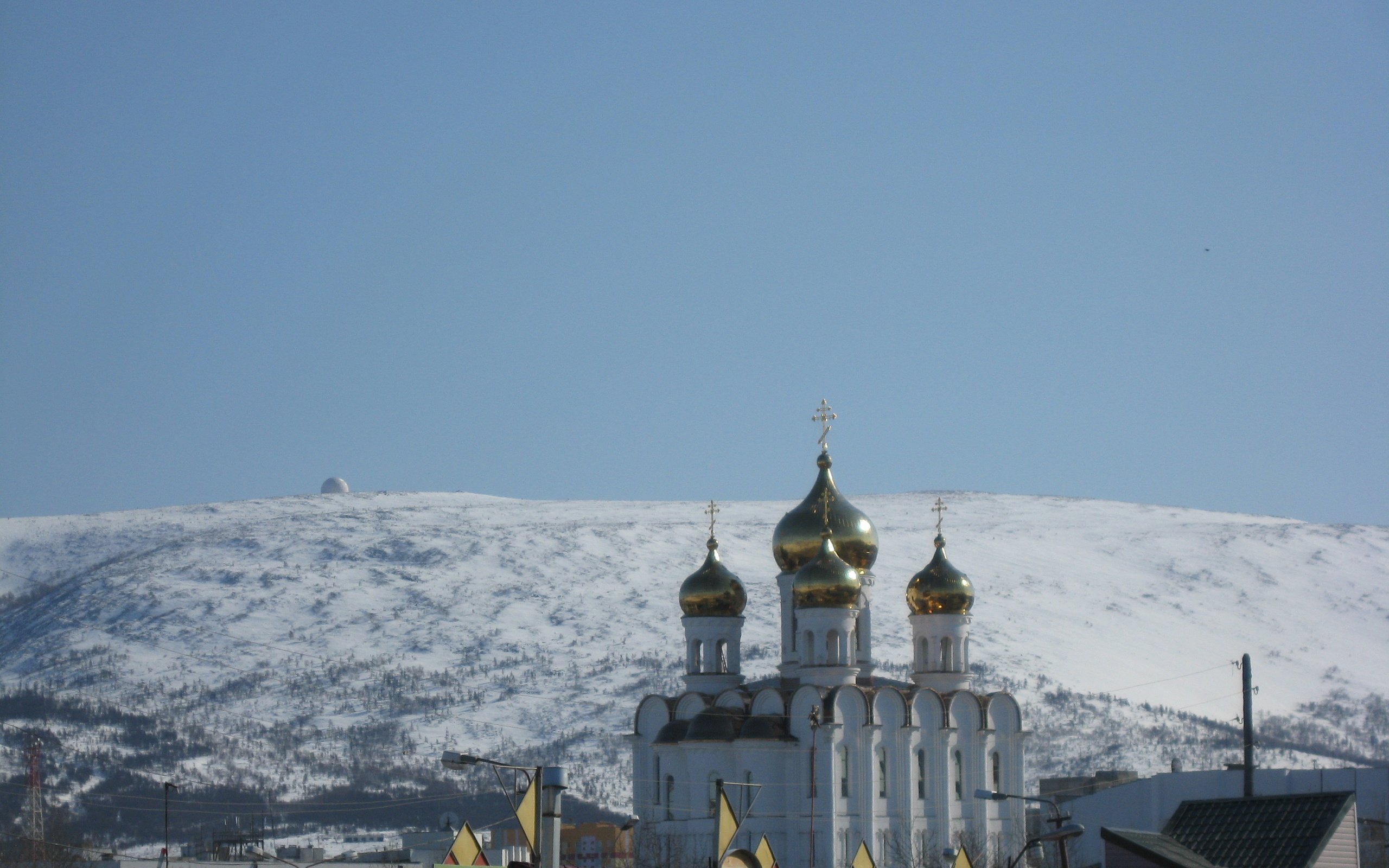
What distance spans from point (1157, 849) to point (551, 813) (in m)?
8.45

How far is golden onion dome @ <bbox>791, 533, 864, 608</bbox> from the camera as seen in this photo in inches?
2176

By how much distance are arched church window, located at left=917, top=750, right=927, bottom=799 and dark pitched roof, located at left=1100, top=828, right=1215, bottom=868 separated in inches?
1118

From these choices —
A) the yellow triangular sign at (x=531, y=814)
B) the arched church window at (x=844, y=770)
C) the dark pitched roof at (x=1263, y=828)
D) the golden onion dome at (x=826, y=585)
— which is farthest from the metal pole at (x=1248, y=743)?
the yellow triangular sign at (x=531, y=814)

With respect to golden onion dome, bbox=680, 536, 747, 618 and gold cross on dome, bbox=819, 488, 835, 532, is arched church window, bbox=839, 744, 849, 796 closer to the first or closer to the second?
golden onion dome, bbox=680, 536, 747, 618

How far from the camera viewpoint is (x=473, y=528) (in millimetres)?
195750

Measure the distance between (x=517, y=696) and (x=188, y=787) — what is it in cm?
2942

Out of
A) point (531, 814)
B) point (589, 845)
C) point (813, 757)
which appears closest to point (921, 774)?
point (813, 757)

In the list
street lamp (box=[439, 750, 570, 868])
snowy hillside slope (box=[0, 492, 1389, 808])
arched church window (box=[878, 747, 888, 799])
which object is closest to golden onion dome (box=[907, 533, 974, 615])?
arched church window (box=[878, 747, 888, 799])

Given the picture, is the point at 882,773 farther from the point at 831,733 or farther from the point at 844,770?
the point at 831,733

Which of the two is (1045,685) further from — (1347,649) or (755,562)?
(1347,649)

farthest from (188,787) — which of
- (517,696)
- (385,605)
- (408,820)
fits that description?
(385,605)

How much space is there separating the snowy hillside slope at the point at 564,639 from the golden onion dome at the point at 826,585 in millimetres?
67176

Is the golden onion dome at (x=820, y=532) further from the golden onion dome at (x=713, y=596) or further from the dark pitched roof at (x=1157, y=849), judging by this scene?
the dark pitched roof at (x=1157, y=849)

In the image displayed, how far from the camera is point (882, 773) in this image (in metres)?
55.6
